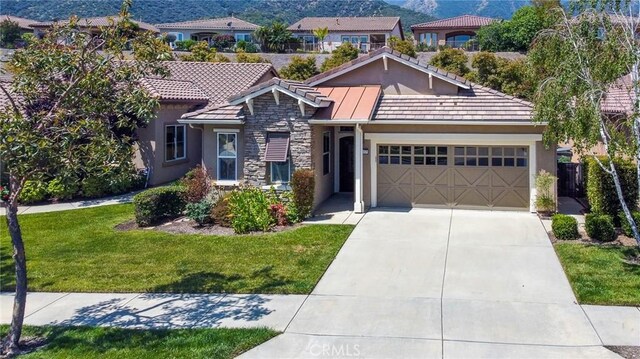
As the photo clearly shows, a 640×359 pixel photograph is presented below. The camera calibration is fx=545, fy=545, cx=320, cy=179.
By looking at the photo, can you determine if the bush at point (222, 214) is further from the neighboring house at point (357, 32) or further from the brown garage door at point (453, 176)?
the neighboring house at point (357, 32)

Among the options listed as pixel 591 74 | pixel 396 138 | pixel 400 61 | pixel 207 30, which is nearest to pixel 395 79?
pixel 400 61

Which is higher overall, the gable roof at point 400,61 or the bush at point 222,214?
the gable roof at point 400,61

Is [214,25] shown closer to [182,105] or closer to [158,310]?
[182,105]

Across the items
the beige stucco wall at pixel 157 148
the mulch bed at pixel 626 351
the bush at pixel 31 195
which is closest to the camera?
the mulch bed at pixel 626 351

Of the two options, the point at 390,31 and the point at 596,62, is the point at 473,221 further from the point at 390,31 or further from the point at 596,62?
the point at 390,31

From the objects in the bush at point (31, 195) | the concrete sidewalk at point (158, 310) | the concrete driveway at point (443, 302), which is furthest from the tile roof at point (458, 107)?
the bush at point (31, 195)

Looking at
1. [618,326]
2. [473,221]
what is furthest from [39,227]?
[618,326]

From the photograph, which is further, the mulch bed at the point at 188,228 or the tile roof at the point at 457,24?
the tile roof at the point at 457,24

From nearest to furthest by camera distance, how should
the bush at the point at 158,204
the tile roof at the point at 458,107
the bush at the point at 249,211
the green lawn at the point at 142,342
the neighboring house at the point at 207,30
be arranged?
the green lawn at the point at 142,342 < the bush at the point at 249,211 < the bush at the point at 158,204 < the tile roof at the point at 458,107 < the neighboring house at the point at 207,30

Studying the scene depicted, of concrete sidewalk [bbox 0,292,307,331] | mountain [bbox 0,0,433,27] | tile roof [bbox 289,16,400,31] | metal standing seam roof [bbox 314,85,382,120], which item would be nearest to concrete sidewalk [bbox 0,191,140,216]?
metal standing seam roof [bbox 314,85,382,120]
